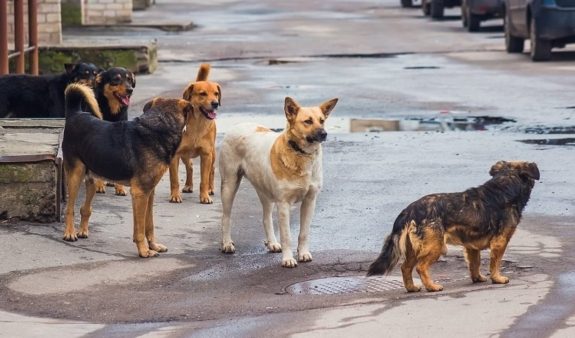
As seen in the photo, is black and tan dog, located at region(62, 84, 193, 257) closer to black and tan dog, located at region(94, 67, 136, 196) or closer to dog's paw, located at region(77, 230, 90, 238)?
dog's paw, located at region(77, 230, 90, 238)

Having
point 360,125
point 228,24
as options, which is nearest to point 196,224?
point 360,125

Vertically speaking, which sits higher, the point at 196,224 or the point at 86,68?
the point at 86,68

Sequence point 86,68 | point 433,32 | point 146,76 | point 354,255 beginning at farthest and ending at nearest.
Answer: point 433,32 → point 146,76 → point 86,68 → point 354,255

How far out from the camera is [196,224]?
36.7 ft

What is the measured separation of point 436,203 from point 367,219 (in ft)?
8.75

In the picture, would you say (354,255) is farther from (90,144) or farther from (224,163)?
(90,144)

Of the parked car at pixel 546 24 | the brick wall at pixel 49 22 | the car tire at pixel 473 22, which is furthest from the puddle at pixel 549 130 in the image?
the car tire at pixel 473 22

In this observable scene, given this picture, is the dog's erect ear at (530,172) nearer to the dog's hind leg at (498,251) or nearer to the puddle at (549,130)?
the dog's hind leg at (498,251)

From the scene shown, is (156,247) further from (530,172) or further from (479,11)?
(479,11)

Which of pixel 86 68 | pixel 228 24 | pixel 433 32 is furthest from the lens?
pixel 228 24

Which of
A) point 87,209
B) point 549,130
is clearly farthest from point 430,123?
point 87,209

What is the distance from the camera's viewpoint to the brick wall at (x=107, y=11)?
116ft

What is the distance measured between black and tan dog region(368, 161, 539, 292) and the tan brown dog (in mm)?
3418

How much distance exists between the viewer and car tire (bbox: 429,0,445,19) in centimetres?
3806
